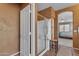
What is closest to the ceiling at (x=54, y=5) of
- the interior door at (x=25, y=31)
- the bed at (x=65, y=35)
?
the interior door at (x=25, y=31)

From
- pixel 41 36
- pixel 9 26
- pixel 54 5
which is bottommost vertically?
pixel 41 36

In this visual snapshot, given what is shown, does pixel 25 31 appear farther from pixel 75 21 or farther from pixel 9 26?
pixel 75 21

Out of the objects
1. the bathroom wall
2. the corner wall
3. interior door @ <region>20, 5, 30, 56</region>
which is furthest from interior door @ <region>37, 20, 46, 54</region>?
the corner wall

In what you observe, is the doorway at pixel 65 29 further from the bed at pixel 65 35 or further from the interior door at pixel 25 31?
the interior door at pixel 25 31

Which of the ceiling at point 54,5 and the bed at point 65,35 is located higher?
the ceiling at point 54,5

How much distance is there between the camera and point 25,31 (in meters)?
1.88

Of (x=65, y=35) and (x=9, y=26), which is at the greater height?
(x=9, y=26)

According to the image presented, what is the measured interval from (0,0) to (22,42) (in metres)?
0.65

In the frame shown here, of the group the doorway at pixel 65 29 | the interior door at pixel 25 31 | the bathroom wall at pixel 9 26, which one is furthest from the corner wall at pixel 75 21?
the bathroom wall at pixel 9 26

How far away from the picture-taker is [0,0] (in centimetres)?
183

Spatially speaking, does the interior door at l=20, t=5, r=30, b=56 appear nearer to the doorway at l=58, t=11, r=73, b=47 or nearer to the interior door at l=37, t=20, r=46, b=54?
the interior door at l=37, t=20, r=46, b=54

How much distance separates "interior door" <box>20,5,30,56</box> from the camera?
73.0 inches

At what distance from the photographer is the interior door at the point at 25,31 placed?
1.85 m

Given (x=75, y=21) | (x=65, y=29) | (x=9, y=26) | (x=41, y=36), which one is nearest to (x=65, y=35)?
(x=65, y=29)
